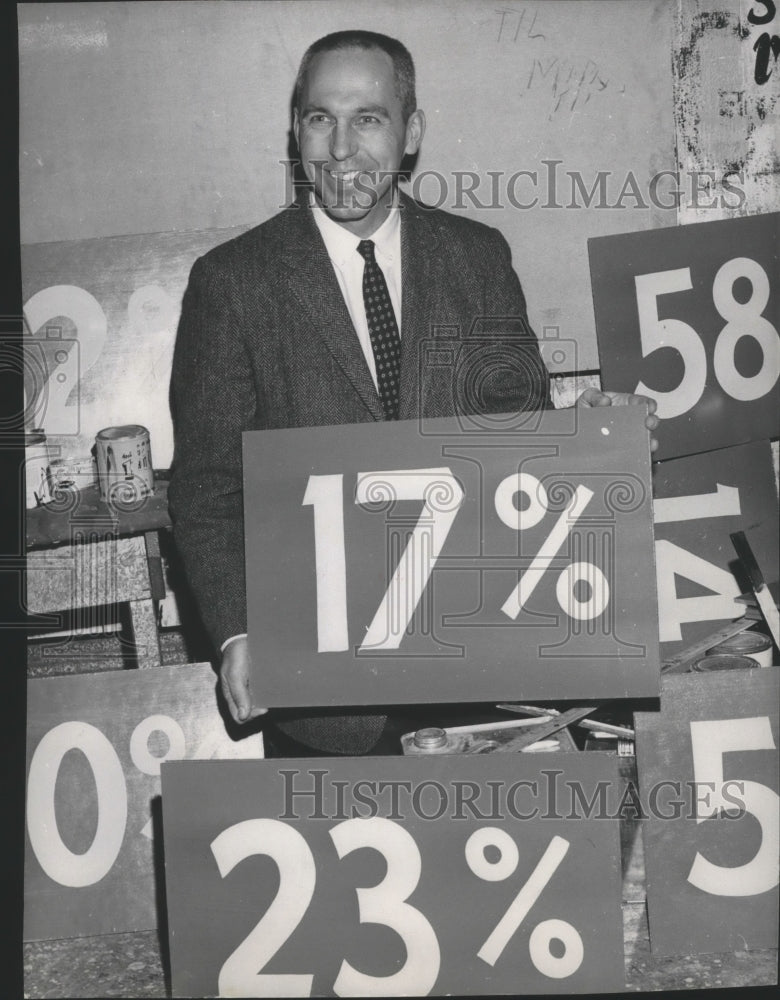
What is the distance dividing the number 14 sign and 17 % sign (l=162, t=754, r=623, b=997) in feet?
0.47

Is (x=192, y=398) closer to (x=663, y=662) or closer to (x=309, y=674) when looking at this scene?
(x=309, y=674)

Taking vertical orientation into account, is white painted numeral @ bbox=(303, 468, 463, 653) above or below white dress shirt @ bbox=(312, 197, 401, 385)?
below

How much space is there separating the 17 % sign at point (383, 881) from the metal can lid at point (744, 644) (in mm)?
705

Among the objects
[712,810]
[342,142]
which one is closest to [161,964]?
[712,810]

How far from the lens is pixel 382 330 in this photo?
1.94m

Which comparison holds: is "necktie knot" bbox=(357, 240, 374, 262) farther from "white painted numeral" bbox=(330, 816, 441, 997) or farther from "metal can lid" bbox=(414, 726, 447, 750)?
"white painted numeral" bbox=(330, 816, 441, 997)

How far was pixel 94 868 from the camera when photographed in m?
2.15

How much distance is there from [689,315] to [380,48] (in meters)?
0.90

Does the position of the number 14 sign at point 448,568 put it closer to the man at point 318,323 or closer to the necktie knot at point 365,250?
the man at point 318,323

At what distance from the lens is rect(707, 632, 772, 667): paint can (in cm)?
220

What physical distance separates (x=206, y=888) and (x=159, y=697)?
0.61 meters

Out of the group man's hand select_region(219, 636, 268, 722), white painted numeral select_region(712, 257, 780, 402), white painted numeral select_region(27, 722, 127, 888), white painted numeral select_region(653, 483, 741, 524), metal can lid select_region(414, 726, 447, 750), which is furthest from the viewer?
white painted numeral select_region(653, 483, 741, 524)

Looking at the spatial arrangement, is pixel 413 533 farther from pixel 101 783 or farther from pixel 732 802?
pixel 101 783

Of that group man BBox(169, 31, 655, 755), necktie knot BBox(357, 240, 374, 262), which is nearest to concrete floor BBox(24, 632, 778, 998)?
man BBox(169, 31, 655, 755)
